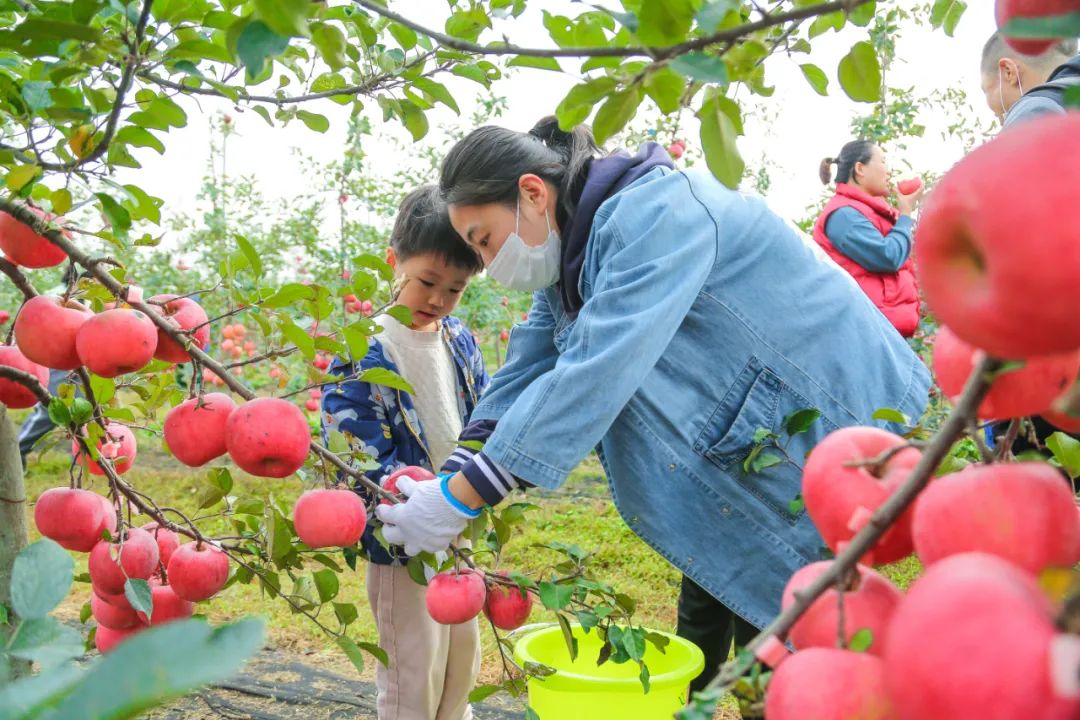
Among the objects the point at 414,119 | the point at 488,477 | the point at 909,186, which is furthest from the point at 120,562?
the point at 909,186

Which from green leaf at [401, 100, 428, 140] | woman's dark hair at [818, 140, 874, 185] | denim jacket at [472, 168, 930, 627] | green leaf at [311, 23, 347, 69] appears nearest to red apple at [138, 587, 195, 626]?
denim jacket at [472, 168, 930, 627]

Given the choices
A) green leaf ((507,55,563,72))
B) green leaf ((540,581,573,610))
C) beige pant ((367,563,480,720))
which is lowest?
beige pant ((367,563,480,720))

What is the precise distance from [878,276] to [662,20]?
2.91 meters

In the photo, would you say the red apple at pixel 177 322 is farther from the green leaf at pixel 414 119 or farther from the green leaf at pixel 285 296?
the green leaf at pixel 414 119

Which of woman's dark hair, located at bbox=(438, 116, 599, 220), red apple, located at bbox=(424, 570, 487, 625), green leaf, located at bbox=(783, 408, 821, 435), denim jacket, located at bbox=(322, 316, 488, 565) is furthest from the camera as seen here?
denim jacket, located at bbox=(322, 316, 488, 565)

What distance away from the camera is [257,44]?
0.63 m

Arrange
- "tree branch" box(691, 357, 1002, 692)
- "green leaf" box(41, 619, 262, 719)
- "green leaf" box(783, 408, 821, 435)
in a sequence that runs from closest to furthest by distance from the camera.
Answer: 1. "green leaf" box(41, 619, 262, 719)
2. "tree branch" box(691, 357, 1002, 692)
3. "green leaf" box(783, 408, 821, 435)

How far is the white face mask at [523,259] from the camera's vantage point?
1851mm

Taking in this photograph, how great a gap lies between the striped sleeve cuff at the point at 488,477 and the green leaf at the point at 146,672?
1212mm

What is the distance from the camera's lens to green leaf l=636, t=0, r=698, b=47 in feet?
1.92

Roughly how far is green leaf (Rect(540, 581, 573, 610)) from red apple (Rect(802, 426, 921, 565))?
2.78 ft

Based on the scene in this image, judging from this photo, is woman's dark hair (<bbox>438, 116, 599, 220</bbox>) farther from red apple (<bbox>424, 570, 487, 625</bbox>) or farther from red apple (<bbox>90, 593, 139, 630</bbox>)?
red apple (<bbox>90, 593, 139, 630</bbox>)

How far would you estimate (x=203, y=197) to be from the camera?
777 centimetres

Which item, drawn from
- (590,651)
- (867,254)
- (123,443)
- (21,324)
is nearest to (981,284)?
(21,324)
